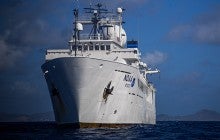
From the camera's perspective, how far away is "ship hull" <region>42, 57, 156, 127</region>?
122 ft

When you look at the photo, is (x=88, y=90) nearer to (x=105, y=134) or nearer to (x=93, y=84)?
(x=93, y=84)

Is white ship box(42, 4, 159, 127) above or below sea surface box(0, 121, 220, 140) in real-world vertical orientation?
above

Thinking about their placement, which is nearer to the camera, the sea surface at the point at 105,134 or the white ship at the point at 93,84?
the sea surface at the point at 105,134

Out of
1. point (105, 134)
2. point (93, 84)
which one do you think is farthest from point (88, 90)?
point (105, 134)

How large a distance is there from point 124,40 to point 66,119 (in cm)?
1981

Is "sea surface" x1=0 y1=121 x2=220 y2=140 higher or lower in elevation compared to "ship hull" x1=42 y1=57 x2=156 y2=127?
lower

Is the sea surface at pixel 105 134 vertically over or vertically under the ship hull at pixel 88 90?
under

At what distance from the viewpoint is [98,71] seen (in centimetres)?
3778

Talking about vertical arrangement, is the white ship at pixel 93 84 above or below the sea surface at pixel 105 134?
above

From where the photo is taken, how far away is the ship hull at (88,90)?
37250 millimetres

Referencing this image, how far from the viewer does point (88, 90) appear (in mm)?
37406

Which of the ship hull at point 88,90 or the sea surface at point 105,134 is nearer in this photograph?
the sea surface at point 105,134

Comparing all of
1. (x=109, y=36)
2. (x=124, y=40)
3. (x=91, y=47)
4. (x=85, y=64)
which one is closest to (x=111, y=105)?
(x=85, y=64)

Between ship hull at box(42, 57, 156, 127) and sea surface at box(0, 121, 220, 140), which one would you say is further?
ship hull at box(42, 57, 156, 127)
